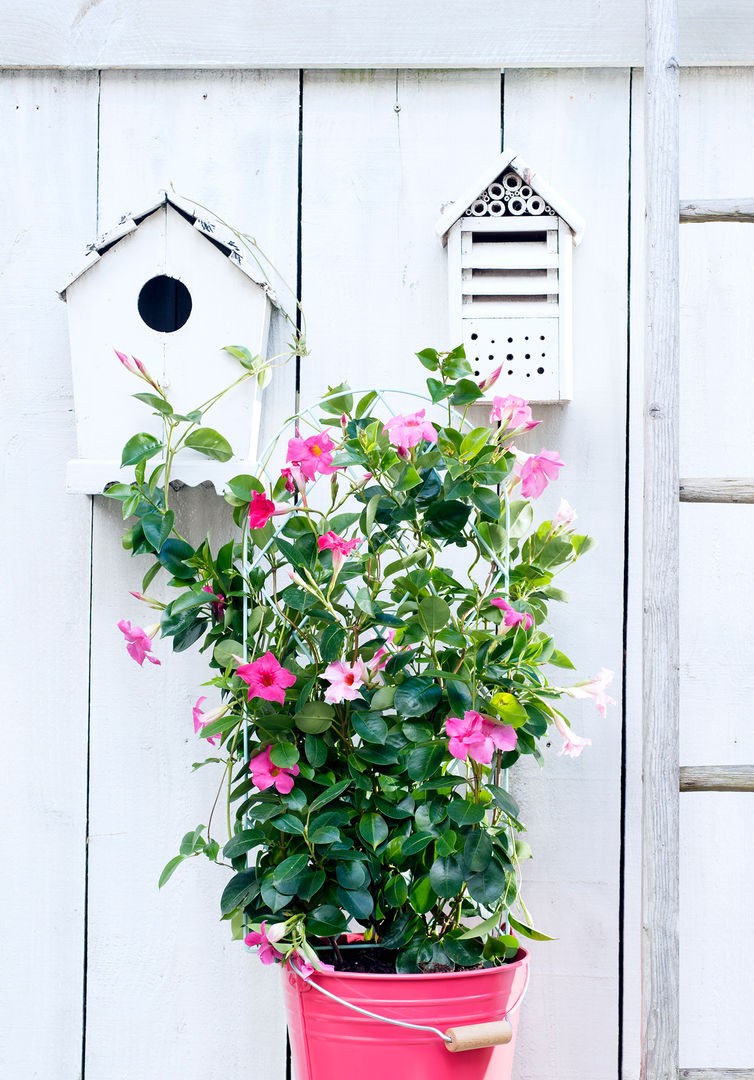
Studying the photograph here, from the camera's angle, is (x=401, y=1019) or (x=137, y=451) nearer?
(x=401, y=1019)

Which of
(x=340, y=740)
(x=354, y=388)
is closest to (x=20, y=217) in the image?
(x=354, y=388)

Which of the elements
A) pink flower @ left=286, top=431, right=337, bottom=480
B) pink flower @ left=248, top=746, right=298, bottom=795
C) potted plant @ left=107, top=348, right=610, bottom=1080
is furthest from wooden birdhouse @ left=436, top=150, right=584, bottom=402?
pink flower @ left=248, top=746, right=298, bottom=795

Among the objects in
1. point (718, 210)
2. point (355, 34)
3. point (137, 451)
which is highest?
point (355, 34)

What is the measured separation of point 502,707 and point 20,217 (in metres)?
0.88

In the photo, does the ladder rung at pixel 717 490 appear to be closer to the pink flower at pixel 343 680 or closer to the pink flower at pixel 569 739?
the pink flower at pixel 569 739

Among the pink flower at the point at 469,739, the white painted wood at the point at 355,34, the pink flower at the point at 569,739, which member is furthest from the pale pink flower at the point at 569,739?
the white painted wood at the point at 355,34

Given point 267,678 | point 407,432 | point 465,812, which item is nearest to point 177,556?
point 267,678

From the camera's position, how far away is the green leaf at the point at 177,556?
101cm

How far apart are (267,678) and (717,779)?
43cm

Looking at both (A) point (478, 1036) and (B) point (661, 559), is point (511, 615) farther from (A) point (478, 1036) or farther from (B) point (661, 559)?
(A) point (478, 1036)

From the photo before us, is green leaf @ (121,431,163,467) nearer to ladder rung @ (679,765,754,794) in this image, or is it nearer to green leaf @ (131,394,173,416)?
green leaf @ (131,394,173,416)

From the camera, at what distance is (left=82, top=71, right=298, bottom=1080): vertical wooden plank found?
1203 millimetres

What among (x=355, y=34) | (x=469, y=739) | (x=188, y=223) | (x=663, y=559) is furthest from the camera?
(x=355, y=34)

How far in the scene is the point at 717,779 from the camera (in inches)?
37.4
